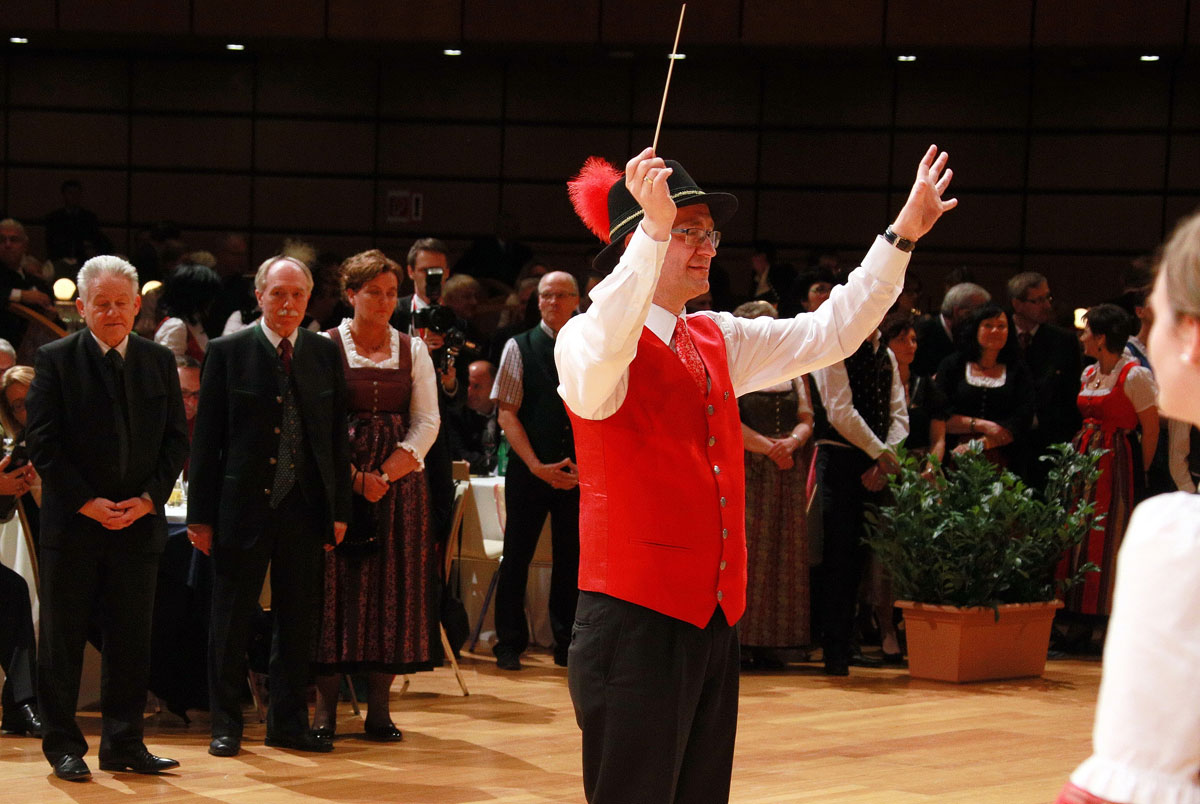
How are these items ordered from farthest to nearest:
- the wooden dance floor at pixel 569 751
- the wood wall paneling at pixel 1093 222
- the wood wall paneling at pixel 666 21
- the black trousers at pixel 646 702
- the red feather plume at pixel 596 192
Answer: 1. the wood wall paneling at pixel 1093 222
2. the wood wall paneling at pixel 666 21
3. the wooden dance floor at pixel 569 751
4. the red feather plume at pixel 596 192
5. the black trousers at pixel 646 702

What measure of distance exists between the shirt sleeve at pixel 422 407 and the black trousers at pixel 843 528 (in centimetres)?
189

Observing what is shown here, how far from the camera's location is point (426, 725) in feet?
14.9

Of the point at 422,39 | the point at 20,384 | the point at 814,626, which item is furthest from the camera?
the point at 422,39

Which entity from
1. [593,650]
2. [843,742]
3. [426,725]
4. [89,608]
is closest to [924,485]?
[843,742]

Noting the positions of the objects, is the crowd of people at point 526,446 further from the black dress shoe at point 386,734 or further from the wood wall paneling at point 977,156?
the wood wall paneling at point 977,156

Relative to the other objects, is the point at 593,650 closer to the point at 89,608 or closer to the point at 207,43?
the point at 89,608

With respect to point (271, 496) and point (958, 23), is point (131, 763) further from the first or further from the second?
point (958, 23)

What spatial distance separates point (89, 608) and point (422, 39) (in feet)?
19.2

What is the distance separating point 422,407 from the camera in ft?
14.6

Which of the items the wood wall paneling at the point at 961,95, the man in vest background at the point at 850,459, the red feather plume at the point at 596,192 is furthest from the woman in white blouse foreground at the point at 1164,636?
the wood wall paneling at the point at 961,95

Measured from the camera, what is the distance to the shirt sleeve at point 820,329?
2.28m

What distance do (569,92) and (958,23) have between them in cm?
256

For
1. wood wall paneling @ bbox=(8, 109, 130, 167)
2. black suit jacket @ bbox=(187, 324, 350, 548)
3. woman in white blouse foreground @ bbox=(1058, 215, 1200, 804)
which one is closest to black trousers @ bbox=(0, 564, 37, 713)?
black suit jacket @ bbox=(187, 324, 350, 548)

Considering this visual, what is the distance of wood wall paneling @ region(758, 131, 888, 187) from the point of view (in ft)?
31.2
